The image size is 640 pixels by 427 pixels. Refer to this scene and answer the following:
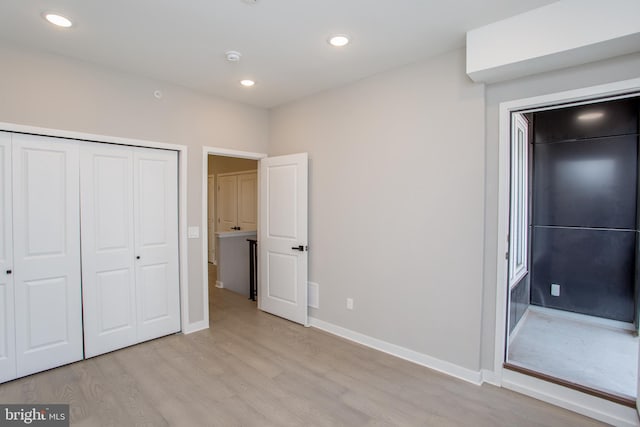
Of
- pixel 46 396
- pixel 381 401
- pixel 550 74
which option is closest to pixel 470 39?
pixel 550 74

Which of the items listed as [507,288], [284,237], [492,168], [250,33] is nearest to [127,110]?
[250,33]

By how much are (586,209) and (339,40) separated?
3.51 metres

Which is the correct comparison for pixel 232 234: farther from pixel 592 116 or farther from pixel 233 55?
Answer: pixel 592 116

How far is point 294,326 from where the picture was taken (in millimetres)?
3846

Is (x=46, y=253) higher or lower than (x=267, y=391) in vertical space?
higher

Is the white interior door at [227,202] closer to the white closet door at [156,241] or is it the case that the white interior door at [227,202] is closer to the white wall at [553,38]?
the white closet door at [156,241]

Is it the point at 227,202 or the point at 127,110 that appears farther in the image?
the point at 227,202

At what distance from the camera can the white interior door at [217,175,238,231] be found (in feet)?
23.2

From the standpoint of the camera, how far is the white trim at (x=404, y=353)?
2.66m

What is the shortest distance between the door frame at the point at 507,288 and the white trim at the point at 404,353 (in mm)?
165

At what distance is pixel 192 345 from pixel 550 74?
3893 millimetres

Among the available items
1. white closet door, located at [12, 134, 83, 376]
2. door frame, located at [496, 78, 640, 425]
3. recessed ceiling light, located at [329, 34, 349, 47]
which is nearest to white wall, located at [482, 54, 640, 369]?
door frame, located at [496, 78, 640, 425]

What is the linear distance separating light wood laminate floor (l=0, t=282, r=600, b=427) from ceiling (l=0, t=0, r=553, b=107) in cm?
272

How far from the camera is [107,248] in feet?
10.3
